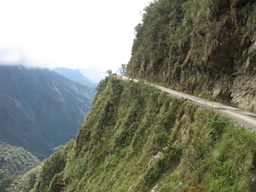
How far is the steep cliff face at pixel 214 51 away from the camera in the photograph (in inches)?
434

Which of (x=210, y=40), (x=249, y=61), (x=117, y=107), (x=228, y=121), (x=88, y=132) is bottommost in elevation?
(x=88, y=132)

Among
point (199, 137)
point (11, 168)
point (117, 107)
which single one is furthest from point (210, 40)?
point (11, 168)

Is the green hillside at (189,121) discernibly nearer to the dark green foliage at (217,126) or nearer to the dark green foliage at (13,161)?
the dark green foliage at (217,126)

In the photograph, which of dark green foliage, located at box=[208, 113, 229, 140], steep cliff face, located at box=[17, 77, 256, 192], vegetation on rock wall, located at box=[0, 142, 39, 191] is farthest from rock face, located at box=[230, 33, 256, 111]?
vegetation on rock wall, located at box=[0, 142, 39, 191]

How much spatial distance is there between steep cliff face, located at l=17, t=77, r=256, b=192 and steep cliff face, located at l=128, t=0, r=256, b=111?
3768 millimetres

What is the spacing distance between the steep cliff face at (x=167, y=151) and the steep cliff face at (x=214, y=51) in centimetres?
377

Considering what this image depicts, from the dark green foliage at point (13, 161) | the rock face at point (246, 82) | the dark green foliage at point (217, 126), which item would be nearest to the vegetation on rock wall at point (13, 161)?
the dark green foliage at point (13, 161)

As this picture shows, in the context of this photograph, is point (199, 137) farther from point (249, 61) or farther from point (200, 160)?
point (249, 61)

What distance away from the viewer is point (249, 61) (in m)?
10.6

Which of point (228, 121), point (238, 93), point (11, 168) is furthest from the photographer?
point (11, 168)

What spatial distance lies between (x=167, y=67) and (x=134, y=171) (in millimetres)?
15529

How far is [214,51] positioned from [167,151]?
8537 mm

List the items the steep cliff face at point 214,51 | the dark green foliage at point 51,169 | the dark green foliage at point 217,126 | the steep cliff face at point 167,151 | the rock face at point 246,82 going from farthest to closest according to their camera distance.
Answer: the dark green foliage at point 51,169 < the steep cliff face at point 214,51 < the rock face at point 246,82 < the dark green foliage at point 217,126 < the steep cliff face at point 167,151

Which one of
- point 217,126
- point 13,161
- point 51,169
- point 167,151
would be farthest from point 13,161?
point 217,126
